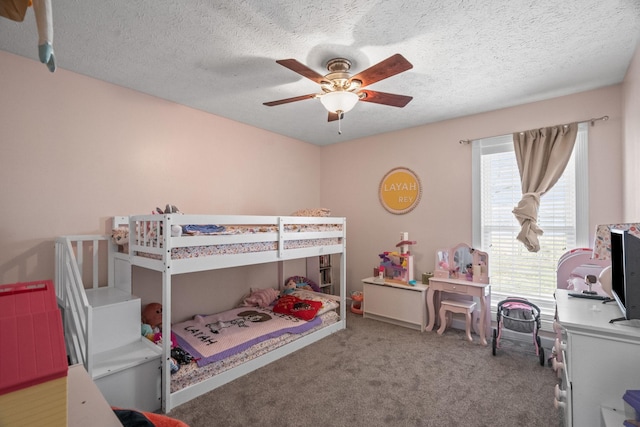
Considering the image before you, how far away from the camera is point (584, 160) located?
294 centimetres

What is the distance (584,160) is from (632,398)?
2.48 metres

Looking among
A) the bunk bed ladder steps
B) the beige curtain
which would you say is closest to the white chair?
the beige curtain

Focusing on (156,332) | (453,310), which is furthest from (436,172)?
(156,332)

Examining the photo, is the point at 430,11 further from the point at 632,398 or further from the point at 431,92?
the point at 632,398

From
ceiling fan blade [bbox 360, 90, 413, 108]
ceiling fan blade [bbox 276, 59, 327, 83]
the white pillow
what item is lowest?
the white pillow

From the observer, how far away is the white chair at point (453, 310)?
10.8ft

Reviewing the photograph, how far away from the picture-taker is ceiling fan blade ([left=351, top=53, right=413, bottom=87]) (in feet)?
5.84

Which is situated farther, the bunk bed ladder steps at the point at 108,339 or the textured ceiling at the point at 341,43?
the bunk bed ladder steps at the point at 108,339

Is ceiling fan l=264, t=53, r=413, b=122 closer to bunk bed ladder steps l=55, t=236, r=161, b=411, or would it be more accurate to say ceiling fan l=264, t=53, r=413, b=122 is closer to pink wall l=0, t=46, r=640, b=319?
pink wall l=0, t=46, r=640, b=319

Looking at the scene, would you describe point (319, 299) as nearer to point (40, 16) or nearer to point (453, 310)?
point (453, 310)

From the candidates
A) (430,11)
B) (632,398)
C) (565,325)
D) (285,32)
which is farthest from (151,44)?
(632,398)

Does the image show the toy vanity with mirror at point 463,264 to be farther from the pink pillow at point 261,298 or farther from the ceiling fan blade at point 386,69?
the ceiling fan blade at point 386,69

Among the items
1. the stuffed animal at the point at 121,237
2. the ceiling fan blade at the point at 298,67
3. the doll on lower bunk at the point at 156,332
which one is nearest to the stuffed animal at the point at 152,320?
→ the doll on lower bunk at the point at 156,332

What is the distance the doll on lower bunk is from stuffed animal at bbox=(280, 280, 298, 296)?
5.49ft
